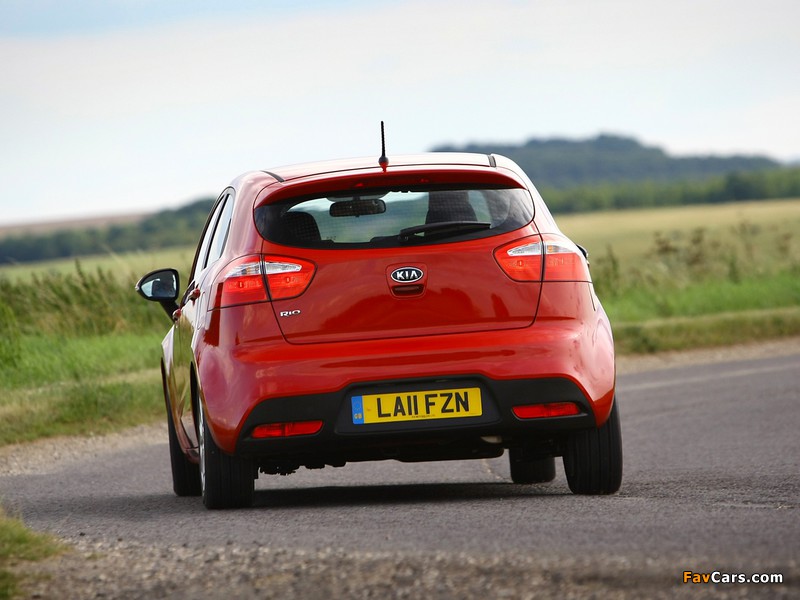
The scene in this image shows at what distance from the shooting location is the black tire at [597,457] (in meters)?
7.03

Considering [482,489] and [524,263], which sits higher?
[524,263]

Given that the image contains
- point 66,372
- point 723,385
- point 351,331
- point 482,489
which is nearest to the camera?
point 351,331

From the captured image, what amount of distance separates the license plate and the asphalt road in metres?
0.42

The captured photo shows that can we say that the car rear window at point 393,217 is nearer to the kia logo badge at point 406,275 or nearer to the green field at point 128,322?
the kia logo badge at point 406,275

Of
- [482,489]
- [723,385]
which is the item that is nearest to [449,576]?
[482,489]

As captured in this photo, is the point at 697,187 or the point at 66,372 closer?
the point at 66,372

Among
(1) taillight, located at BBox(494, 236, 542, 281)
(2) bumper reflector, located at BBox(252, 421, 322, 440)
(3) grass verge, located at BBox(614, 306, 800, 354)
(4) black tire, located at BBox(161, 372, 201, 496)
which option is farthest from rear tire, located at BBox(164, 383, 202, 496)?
(3) grass verge, located at BBox(614, 306, 800, 354)

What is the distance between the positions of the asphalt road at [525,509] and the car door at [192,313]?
0.52m

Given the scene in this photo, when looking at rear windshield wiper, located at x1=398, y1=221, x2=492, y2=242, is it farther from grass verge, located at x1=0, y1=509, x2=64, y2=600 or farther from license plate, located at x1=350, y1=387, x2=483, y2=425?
grass verge, located at x1=0, y1=509, x2=64, y2=600

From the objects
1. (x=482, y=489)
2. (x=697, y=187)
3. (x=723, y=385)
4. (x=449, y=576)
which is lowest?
(x=697, y=187)

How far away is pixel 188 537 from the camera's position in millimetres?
6094

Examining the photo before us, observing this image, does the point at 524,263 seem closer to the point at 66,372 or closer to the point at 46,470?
the point at 46,470

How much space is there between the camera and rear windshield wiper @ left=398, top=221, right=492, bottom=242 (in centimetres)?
670

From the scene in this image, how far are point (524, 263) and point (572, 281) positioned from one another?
0.25 metres
